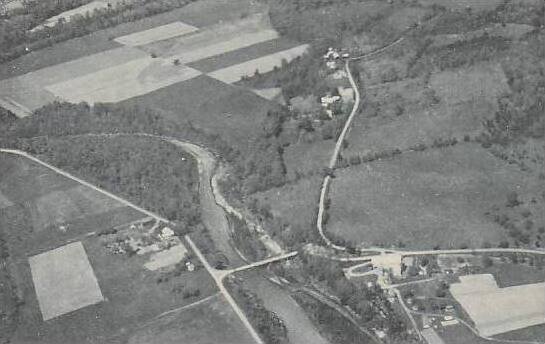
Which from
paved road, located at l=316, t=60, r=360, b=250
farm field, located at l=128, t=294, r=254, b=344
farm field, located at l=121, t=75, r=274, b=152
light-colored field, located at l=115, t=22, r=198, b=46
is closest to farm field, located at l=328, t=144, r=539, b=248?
paved road, located at l=316, t=60, r=360, b=250

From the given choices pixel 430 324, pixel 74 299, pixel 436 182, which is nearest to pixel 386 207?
pixel 436 182

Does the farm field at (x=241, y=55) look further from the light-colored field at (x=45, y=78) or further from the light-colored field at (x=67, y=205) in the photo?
the light-colored field at (x=67, y=205)

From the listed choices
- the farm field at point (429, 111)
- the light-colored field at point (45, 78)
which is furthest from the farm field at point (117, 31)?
the farm field at point (429, 111)

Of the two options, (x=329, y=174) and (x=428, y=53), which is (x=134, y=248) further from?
(x=428, y=53)

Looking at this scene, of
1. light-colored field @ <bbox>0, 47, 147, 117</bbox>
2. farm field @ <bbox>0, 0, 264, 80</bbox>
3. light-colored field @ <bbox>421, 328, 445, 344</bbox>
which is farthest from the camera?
farm field @ <bbox>0, 0, 264, 80</bbox>

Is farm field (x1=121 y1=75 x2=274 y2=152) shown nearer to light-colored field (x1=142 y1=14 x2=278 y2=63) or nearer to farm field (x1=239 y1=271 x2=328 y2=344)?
light-colored field (x1=142 y1=14 x2=278 y2=63)

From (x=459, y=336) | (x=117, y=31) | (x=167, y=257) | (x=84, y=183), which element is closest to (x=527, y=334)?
(x=459, y=336)
